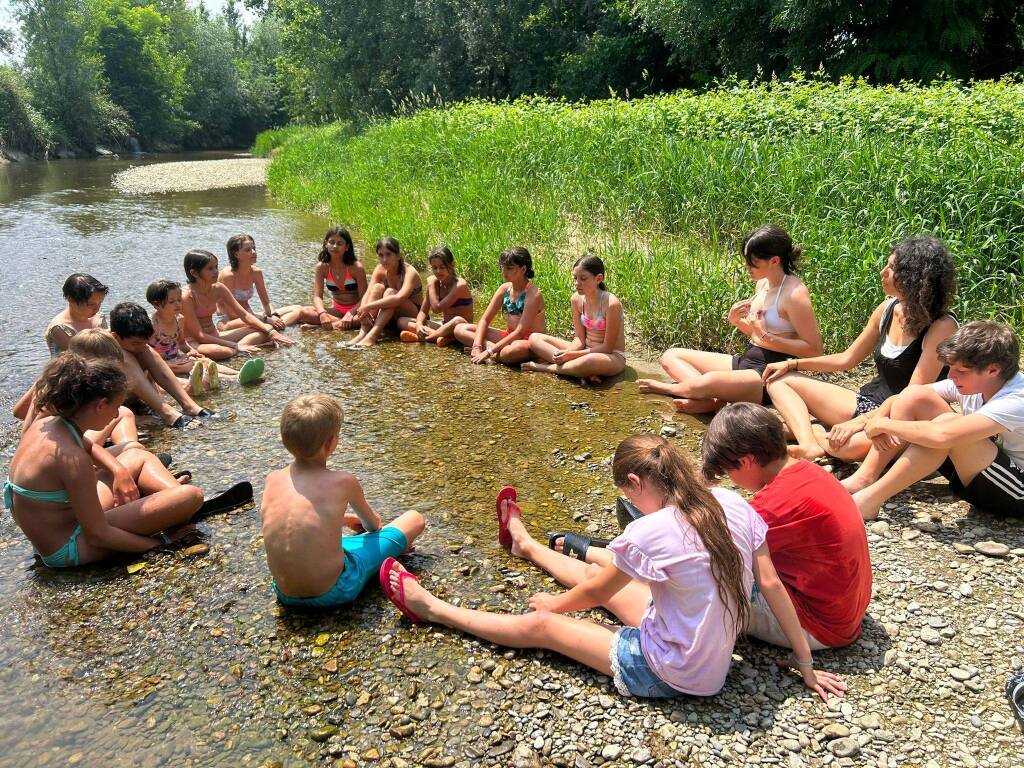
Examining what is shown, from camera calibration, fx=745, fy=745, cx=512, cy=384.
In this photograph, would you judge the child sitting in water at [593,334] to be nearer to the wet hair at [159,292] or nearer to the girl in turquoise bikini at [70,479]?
the wet hair at [159,292]

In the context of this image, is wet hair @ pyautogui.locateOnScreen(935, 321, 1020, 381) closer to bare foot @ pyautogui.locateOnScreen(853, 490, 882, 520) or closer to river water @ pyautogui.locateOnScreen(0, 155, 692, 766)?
bare foot @ pyautogui.locateOnScreen(853, 490, 882, 520)

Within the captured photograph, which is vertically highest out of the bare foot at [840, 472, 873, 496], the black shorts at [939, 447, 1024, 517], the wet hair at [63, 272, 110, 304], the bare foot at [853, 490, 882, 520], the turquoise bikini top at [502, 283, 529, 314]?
the wet hair at [63, 272, 110, 304]

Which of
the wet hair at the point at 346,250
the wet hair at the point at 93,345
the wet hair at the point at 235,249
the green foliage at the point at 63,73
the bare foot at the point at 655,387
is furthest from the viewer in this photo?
the green foliage at the point at 63,73

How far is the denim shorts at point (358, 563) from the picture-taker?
12.3ft

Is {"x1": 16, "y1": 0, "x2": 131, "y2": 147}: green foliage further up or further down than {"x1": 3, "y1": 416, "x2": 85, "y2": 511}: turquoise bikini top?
further up

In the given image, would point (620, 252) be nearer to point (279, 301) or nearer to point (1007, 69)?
point (279, 301)

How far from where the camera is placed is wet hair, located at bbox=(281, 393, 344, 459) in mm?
3609

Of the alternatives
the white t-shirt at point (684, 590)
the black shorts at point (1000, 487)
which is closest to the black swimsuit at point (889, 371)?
the black shorts at point (1000, 487)

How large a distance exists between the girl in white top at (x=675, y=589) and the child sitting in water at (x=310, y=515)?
→ 103cm

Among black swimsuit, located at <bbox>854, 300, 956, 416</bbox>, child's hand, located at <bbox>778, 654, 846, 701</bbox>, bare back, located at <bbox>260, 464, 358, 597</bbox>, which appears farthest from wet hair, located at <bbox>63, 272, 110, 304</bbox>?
black swimsuit, located at <bbox>854, 300, 956, 416</bbox>

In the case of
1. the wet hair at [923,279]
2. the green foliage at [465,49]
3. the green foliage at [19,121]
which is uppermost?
the green foliage at [465,49]

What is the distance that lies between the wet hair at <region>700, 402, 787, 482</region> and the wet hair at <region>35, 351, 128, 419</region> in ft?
10.2

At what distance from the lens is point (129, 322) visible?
5.93 m

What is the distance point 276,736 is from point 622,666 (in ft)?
4.72
